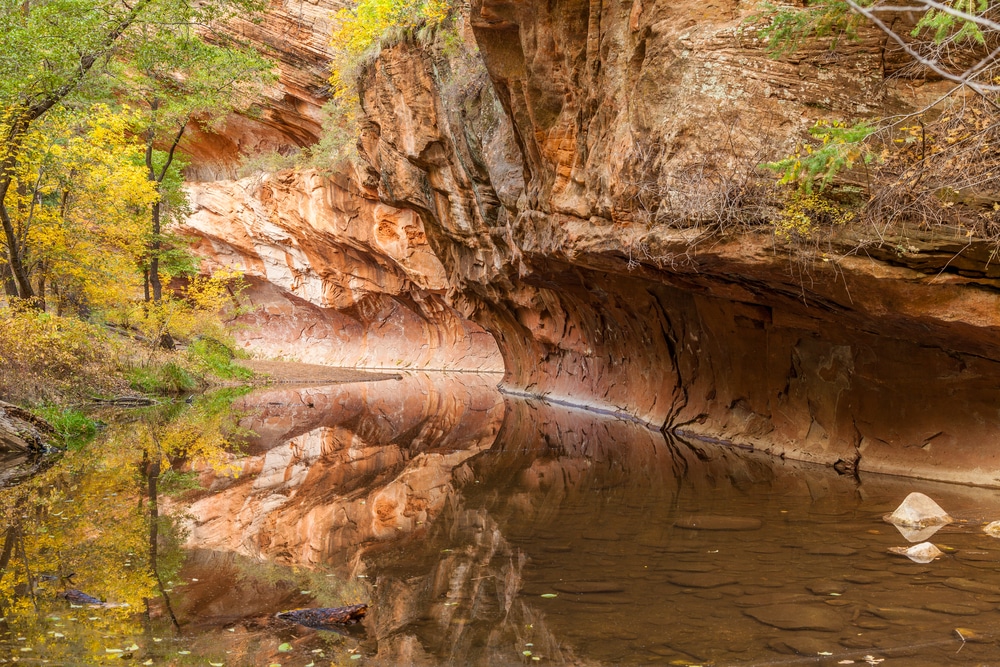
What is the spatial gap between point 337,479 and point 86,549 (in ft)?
13.2

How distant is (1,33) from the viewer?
37.9 ft

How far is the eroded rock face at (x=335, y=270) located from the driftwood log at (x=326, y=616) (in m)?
29.4

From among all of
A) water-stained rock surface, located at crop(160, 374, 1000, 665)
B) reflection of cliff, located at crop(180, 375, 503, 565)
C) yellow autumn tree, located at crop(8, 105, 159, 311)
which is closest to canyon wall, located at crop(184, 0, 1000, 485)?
water-stained rock surface, located at crop(160, 374, 1000, 665)

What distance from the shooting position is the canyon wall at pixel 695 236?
870 cm

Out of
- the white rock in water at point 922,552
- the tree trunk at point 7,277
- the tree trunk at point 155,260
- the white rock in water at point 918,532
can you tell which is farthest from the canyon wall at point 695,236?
the tree trunk at point 7,277

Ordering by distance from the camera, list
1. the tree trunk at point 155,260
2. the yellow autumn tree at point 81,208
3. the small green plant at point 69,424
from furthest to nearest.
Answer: the tree trunk at point 155,260 < the yellow autumn tree at point 81,208 < the small green plant at point 69,424

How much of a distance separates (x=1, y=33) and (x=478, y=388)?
19.9 meters

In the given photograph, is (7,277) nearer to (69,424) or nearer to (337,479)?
(69,424)

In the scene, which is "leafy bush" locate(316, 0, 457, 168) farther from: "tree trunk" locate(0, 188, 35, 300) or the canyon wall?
"tree trunk" locate(0, 188, 35, 300)

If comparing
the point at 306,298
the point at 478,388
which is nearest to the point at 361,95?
the point at 478,388

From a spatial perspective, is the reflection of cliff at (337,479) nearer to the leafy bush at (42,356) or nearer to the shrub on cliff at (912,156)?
the leafy bush at (42,356)

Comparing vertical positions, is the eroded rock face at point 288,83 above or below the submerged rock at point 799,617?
above

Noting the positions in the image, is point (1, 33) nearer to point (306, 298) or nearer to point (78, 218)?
point (78, 218)

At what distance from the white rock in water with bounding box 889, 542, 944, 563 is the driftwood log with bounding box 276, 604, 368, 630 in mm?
A: 4257
